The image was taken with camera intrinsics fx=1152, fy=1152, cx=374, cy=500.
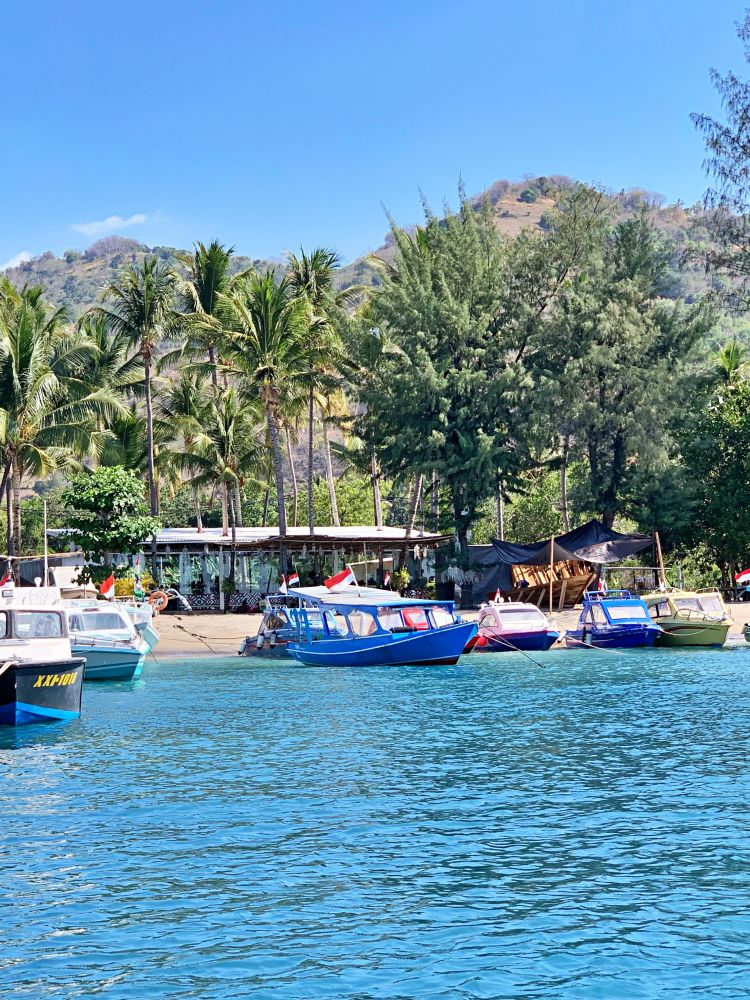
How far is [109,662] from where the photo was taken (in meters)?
36.5

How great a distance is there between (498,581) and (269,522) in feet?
170

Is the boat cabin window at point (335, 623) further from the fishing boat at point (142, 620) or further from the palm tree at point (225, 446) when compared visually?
the palm tree at point (225, 446)

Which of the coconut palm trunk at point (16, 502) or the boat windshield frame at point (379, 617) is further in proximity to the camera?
the coconut palm trunk at point (16, 502)


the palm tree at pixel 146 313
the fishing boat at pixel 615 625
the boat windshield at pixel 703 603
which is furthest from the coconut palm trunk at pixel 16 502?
the boat windshield at pixel 703 603

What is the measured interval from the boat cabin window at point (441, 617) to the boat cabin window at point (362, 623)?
2156 millimetres

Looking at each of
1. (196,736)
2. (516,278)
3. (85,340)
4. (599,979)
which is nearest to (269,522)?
(85,340)

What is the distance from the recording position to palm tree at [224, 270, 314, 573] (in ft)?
188

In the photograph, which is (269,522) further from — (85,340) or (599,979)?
(599,979)

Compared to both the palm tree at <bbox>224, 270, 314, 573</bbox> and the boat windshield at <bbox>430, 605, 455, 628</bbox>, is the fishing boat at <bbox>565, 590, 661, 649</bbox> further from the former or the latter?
the palm tree at <bbox>224, 270, 314, 573</bbox>

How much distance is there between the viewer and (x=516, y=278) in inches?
2453

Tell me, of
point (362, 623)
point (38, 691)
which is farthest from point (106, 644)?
point (38, 691)

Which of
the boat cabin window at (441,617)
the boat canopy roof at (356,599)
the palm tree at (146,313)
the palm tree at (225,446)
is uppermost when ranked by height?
the palm tree at (146,313)

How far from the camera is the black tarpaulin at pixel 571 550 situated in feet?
181

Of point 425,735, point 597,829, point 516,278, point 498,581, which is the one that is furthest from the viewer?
point 516,278
